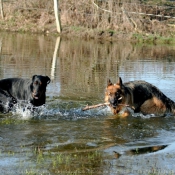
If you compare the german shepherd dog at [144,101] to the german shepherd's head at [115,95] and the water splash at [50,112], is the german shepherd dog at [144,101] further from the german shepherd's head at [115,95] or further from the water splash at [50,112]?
the water splash at [50,112]

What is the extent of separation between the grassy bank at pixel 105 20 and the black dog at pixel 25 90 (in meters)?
20.6

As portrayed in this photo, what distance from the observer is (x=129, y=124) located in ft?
35.4

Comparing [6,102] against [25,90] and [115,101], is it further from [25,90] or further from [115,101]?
[115,101]

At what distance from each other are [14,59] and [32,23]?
1721cm

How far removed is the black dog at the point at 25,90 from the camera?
1115 cm

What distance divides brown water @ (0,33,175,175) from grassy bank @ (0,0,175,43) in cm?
1194

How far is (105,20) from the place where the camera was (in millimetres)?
33312

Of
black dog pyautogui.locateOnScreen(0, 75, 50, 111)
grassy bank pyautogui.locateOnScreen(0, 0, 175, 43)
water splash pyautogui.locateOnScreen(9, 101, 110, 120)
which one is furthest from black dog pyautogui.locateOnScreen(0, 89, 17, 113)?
grassy bank pyautogui.locateOnScreen(0, 0, 175, 43)

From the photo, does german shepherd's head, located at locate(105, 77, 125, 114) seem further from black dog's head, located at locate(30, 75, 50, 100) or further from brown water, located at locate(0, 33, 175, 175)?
black dog's head, located at locate(30, 75, 50, 100)

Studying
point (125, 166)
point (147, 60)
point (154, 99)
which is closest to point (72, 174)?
point (125, 166)

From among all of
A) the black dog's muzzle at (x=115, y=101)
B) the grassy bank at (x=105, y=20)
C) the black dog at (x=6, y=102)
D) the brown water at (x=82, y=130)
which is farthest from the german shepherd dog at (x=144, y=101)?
the grassy bank at (x=105, y=20)

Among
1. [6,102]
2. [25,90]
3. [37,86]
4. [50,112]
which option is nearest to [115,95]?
[50,112]

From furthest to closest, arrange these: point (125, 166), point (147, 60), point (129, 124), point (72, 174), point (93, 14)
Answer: point (93, 14), point (147, 60), point (129, 124), point (125, 166), point (72, 174)

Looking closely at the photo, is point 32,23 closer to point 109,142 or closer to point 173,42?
point 173,42
